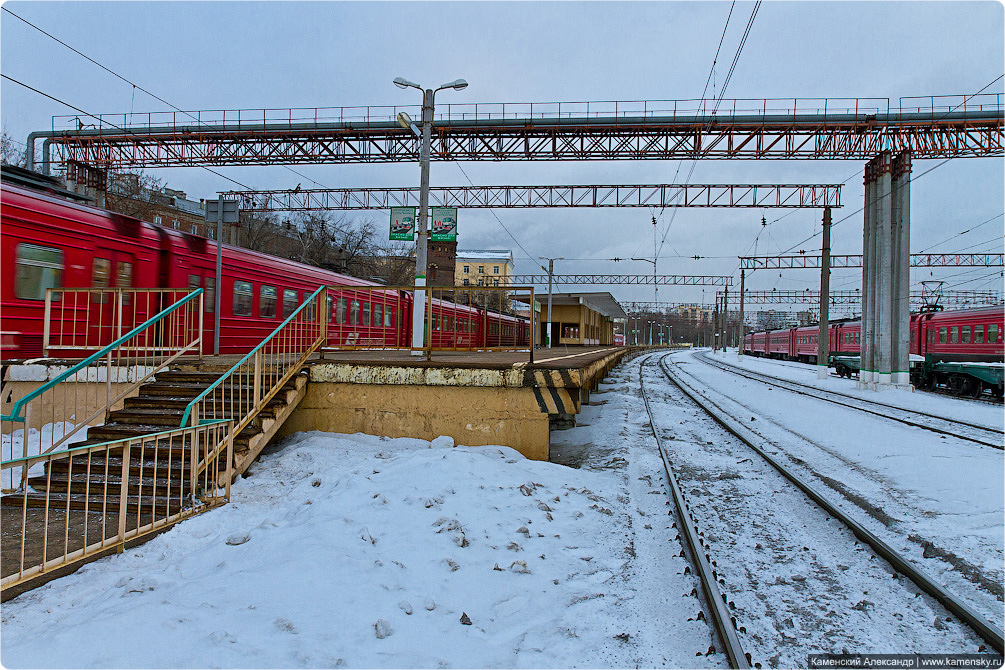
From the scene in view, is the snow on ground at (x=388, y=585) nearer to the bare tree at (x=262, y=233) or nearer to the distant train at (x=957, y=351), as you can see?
the distant train at (x=957, y=351)

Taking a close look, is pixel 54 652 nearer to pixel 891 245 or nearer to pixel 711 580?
pixel 711 580

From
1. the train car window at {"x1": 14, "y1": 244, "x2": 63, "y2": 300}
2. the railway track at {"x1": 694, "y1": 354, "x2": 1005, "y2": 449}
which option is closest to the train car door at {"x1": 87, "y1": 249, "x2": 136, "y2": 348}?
the train car window at {"x1": 14, "y1": 244, "x2": 63, "y2": 300}

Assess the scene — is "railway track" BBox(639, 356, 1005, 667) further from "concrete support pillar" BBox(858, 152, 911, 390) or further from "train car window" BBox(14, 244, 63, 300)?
"concrete support pillar" BBox(858, 152, 911, 390)

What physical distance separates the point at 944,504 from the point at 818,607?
12.0 feet

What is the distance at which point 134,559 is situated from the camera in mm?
4027

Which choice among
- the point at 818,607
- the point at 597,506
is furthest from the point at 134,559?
the point at 818,607

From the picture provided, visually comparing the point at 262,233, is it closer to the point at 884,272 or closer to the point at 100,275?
the point at 100,275

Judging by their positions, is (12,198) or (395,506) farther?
(12,198)

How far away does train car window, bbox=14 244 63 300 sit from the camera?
25.4 ft

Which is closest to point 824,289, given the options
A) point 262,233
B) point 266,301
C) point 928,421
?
point 928,421

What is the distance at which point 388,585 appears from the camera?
370 centimetres

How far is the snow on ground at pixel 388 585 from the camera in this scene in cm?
294

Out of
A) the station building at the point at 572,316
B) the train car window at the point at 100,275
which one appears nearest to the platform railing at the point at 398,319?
the train car window at the point at 100,275

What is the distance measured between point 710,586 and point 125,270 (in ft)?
33.1
